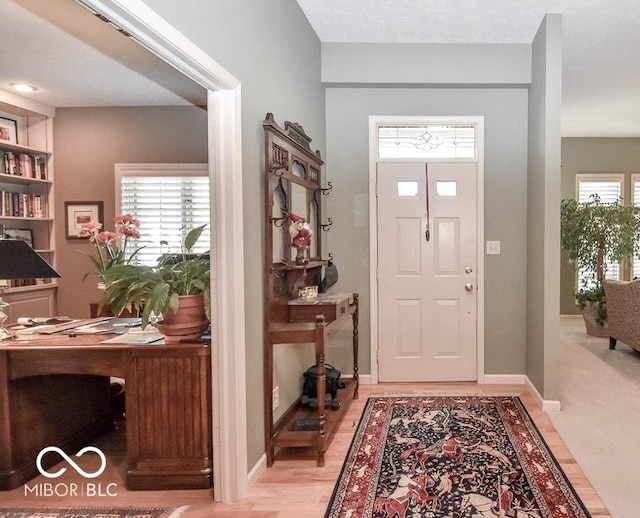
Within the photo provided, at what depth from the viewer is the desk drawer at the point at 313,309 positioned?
294cm

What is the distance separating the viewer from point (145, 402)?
94.0 inches

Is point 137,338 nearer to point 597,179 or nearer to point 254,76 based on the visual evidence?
point 254,76

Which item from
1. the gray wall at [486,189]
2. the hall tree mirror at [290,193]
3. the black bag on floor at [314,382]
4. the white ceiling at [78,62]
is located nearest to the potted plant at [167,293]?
the hall tree mirror at [290,193]

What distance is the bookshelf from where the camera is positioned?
446 centimetres

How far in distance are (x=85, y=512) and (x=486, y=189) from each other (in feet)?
12.2

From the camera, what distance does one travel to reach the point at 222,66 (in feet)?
7.04

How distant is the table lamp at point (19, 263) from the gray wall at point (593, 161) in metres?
7.09

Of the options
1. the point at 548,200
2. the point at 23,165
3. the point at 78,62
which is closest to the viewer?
the point at 548,200

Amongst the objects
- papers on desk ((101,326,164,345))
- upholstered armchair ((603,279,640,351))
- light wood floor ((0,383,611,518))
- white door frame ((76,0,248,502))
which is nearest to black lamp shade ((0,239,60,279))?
papers on desk ((101,326,164,345))

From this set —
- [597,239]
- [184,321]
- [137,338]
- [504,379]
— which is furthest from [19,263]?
[597,239]

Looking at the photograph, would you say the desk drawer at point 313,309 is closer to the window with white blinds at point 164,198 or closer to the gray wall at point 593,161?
the window with white blinds at point 164,198

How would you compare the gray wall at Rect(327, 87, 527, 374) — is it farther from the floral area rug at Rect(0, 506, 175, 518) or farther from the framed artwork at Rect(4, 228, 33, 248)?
the framed artwork at Rect(4, 228, 33, 248)

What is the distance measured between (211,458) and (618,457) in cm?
232

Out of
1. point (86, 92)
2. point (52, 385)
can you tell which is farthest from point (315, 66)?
point (52, 385)
